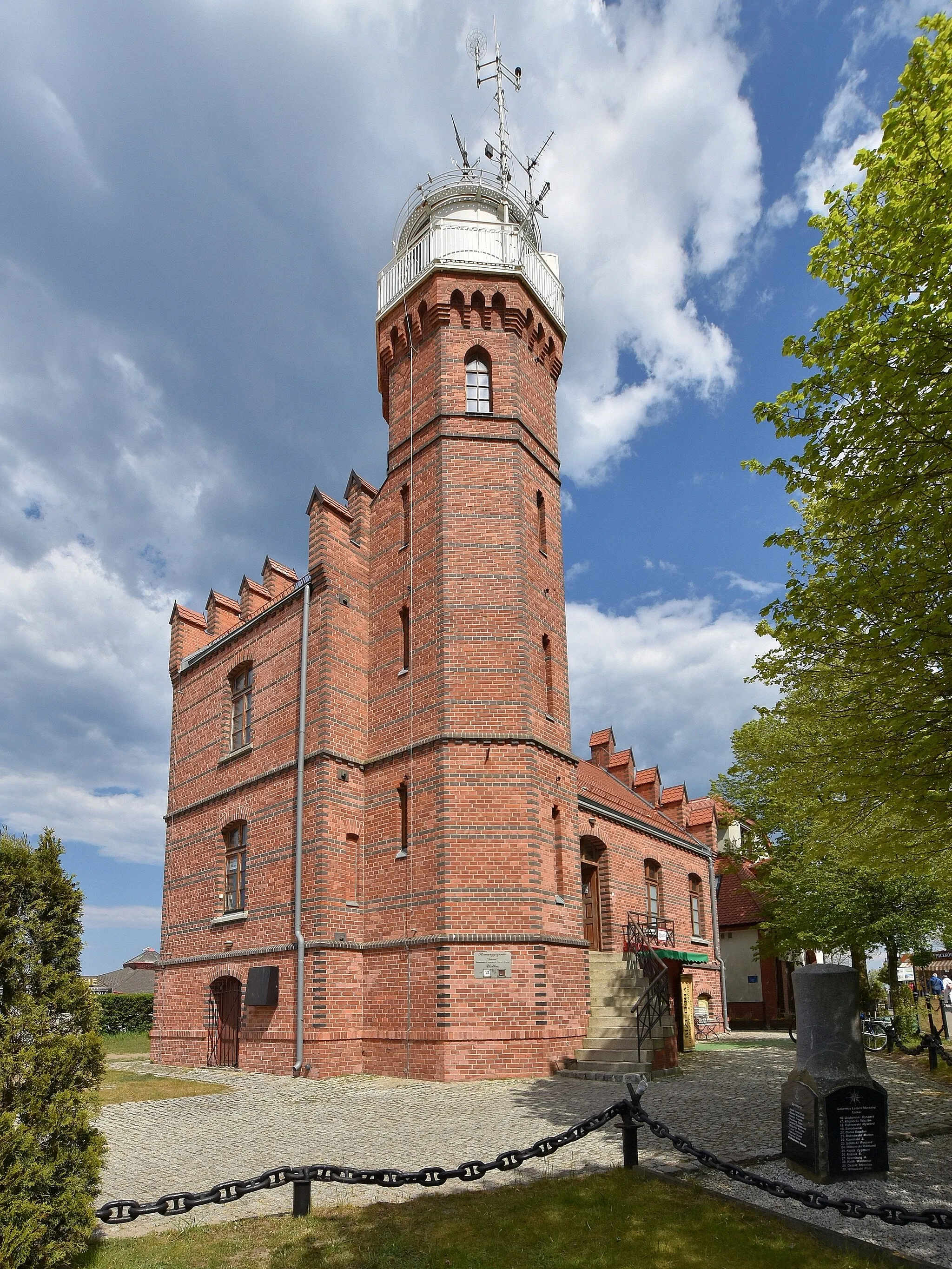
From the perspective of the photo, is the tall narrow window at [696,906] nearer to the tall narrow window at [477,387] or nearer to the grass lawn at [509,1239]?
the tall narrow window at [477,387]

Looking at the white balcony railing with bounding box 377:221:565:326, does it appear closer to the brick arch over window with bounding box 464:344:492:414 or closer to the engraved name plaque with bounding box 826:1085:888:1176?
the brick arch over window with bounding box 464:344:492:414

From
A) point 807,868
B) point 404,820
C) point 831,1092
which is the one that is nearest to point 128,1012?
point 404,820


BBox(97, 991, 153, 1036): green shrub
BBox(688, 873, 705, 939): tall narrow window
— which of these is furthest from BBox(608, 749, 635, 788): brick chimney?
BBox(97, 991, 153, 1036): green shrub

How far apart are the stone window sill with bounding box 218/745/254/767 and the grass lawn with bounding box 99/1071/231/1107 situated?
657cm

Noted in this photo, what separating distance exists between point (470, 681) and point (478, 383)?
684cm

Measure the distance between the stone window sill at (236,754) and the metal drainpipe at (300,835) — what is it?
2.29m

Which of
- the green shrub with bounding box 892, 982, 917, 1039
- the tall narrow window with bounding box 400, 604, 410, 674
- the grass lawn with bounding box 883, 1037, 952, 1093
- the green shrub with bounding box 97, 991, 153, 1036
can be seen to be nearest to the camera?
the grass lawn with bounding box 883, 1037, 952, 1093

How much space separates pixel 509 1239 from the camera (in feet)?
20.3

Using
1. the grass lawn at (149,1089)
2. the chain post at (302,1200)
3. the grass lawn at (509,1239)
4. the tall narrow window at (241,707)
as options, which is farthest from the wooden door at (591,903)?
the chain post at (302,1200)

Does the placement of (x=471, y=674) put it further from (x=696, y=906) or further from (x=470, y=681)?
(x=696, y=906)

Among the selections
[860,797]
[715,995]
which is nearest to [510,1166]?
[860,797]

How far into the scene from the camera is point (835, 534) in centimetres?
965

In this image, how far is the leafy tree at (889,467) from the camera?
26.6 ft

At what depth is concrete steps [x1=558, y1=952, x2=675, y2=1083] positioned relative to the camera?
47.7 ft
